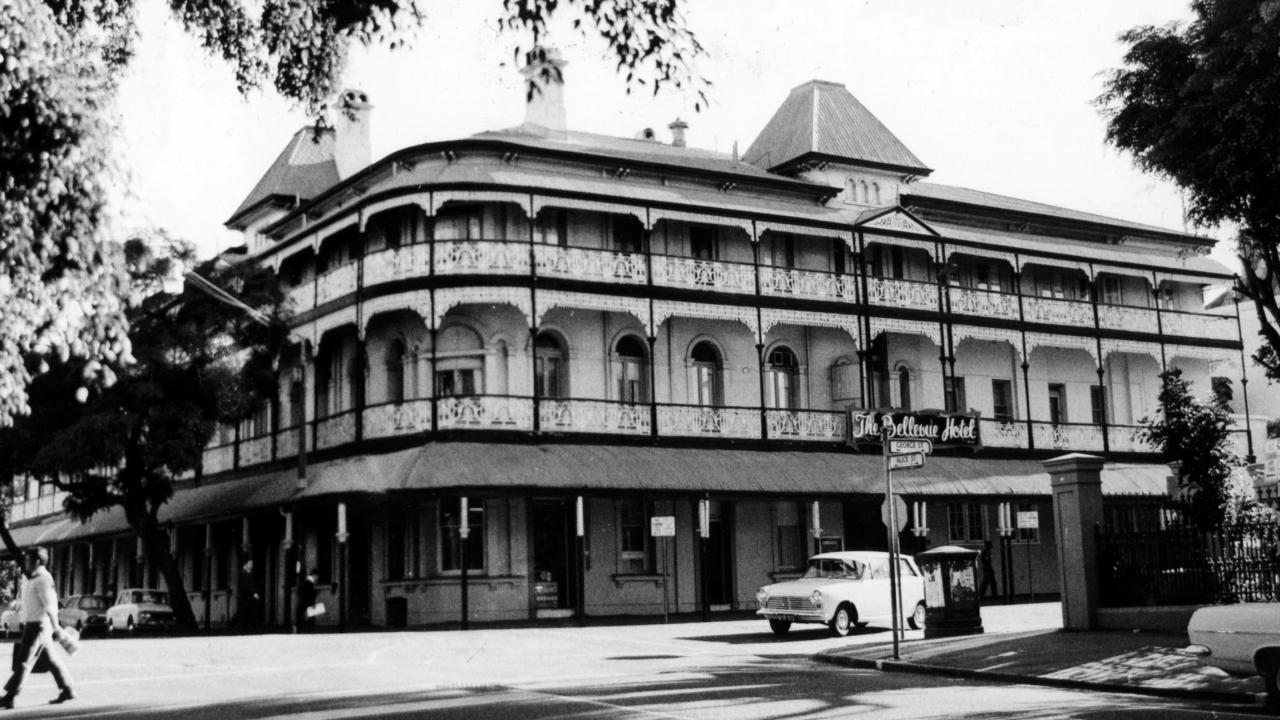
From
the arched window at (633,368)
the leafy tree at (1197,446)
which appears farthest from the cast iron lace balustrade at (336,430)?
the leafy tree at (1197,446)

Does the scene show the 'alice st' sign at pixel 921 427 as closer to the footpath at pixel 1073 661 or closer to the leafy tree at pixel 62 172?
the footpath at pixel 1073 661

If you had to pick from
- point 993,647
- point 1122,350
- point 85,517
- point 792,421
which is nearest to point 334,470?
point 85,517

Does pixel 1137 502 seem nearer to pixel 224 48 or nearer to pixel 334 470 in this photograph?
pixel 334 470

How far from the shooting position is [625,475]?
29328 mm

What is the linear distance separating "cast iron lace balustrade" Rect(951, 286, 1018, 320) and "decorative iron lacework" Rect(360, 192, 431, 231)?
14859 millimetres

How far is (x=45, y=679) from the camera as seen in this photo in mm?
17250

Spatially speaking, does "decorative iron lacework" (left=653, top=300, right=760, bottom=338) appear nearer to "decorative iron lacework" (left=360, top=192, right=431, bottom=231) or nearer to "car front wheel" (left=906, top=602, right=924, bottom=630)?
"decorative iron lacework" (left=360, top=192, right=431, bottom=231)

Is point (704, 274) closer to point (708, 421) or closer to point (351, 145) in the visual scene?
point (708, 421)

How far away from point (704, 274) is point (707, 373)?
9.04 ft

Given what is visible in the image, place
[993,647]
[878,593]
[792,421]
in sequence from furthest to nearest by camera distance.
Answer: [792,421]
[878,593]
[993,647]

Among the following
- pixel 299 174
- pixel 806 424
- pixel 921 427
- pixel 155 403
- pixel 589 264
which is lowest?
pixel 921 427

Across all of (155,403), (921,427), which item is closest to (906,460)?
(921,427)

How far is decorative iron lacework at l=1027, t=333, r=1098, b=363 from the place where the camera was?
37781mm

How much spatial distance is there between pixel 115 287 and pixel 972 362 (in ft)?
101
